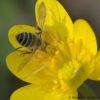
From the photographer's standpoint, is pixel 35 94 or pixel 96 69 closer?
pixel 96 69

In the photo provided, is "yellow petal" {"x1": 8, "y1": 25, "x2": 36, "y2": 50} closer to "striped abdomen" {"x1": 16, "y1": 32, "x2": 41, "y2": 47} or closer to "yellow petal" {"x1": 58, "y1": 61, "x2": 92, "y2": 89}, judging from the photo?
"striped abdomen" {"x1": 16, "y1": 32, "x2": 41, "y2": 47}

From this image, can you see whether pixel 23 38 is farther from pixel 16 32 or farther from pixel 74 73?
pixel 74 73

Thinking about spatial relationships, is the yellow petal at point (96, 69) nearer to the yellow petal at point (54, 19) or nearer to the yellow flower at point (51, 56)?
the yellow flower at point (51, 56)

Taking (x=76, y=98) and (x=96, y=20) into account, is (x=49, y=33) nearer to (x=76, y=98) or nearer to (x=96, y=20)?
(x=76, y=98)

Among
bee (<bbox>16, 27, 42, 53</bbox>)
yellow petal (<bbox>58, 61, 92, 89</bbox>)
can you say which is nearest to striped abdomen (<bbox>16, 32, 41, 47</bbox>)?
bee (<bbox>16, 27, 42, 53</bbox>)

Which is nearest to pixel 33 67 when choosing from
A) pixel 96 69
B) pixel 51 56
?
pixel 51 56

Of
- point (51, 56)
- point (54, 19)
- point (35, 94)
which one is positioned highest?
point (54, 19)
